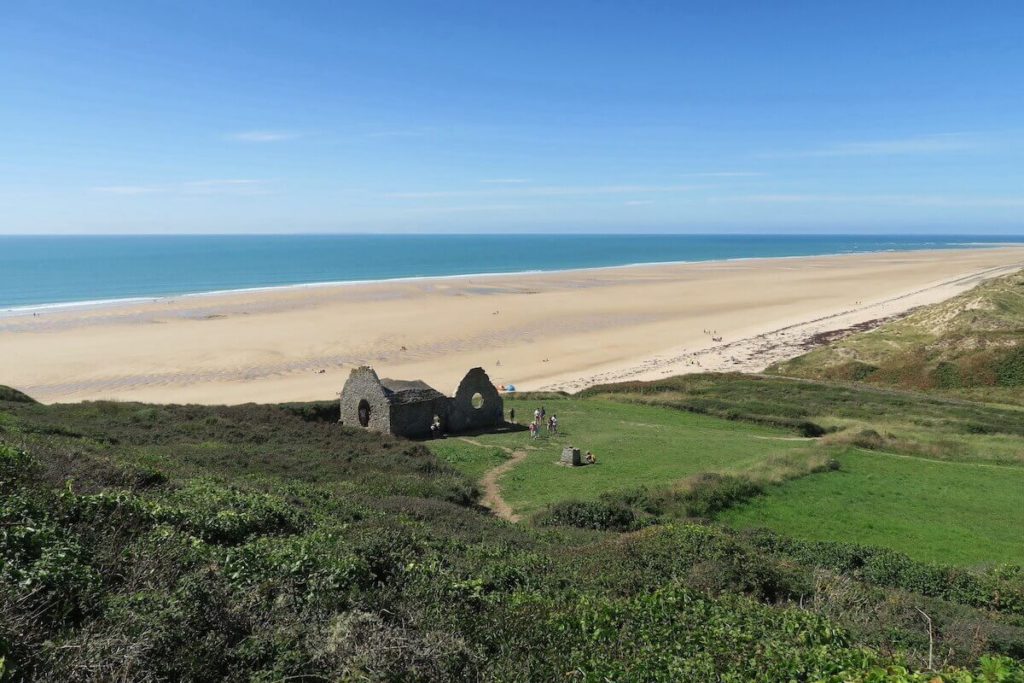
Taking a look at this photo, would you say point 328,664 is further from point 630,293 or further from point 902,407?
point 630,293

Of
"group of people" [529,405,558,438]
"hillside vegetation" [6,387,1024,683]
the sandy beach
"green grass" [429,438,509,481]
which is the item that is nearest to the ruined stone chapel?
"green grass" [429,438,509,481]

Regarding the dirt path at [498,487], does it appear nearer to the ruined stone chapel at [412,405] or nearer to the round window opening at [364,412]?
the ruined stone chapel at [412,405]

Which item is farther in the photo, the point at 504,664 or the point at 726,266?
the point at 726,266

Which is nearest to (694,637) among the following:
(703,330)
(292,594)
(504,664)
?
(504,664)

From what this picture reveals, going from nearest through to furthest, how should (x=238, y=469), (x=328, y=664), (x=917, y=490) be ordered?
1. (x=328, y=664)
2. (x=238, y=469)
3. (x=917, y=490)

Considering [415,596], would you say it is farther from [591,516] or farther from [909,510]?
[909,510]

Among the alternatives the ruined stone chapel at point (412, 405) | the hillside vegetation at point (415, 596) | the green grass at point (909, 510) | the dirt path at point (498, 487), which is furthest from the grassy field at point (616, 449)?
the hillside vegetation at point (415, 596)
